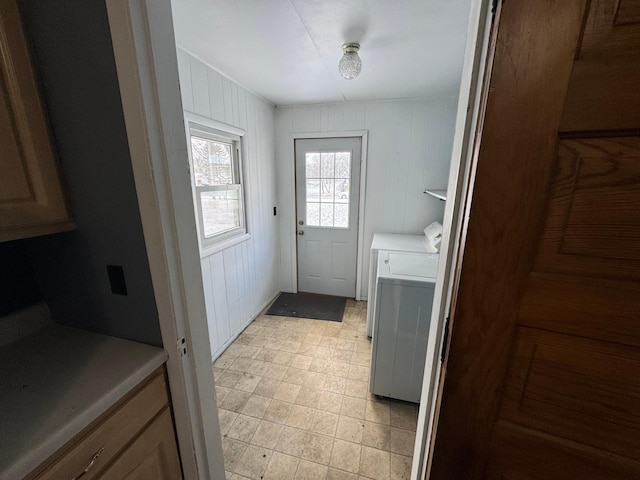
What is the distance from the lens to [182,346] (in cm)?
82

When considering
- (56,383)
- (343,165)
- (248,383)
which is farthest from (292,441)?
(343,165)

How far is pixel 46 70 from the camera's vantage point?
70 cm

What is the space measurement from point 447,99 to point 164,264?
2.95 meters

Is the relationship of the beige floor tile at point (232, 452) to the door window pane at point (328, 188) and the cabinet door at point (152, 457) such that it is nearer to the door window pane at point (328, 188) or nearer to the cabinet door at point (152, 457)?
the cabinet door at point (152, 457)

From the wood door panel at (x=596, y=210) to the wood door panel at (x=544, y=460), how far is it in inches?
16.9

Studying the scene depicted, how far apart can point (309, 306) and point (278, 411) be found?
1.44 metres

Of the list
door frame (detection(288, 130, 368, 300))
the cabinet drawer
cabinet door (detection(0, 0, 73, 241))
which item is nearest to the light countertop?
the cabinet drawer

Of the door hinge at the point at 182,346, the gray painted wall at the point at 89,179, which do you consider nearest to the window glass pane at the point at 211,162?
the gray painted wall at the point at 89,179

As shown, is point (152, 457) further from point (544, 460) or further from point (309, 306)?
point (309, 306)

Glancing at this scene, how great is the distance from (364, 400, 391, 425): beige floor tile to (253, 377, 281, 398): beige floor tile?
684mm

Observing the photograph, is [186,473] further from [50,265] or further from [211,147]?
[211,147]

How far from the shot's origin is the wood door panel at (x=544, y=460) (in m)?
0.57

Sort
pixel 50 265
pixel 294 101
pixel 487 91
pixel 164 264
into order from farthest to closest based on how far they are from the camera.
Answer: pixel 294 101 → pixel 50 265 → pixel 164 264 → pixel 487 91

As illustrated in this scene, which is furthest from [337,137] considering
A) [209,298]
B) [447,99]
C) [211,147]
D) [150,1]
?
[150,1]
